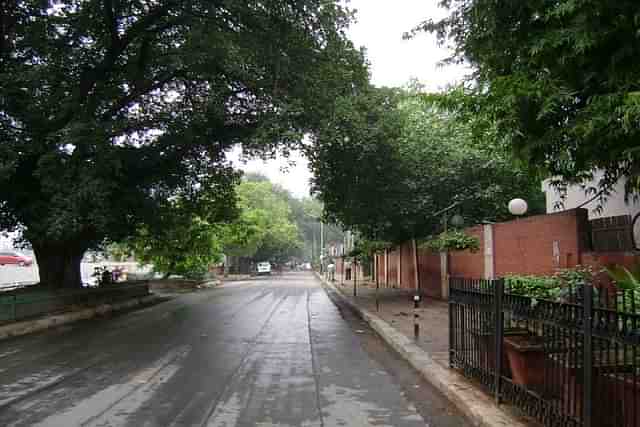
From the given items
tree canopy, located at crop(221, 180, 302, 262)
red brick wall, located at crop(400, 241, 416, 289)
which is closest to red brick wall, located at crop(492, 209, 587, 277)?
red brick wall, located at crop(400, 241, 416, 289)

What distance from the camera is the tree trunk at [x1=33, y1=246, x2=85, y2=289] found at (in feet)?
65.4

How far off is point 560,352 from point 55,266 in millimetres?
18720

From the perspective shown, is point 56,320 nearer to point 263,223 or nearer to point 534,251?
point 534,251

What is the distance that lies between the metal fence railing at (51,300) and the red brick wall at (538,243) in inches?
539

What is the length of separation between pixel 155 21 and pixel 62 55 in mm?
2897

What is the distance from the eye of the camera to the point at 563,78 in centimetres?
695

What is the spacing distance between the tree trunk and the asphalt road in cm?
560

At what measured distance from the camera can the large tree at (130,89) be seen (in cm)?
1562

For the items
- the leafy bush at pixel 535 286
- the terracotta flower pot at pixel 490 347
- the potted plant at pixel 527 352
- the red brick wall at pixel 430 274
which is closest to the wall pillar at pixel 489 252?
the red brick wall at pixel 430 274

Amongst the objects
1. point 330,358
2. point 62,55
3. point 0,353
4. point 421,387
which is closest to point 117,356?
point 0,353

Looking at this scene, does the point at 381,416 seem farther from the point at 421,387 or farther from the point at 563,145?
the point at 563,145

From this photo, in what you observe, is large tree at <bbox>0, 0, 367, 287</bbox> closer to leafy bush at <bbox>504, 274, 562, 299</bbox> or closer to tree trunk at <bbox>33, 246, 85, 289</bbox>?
tree trunk at <bbox>33, 246, 85, 289</bbox>

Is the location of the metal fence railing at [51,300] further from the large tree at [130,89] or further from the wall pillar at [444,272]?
the wall pillar at [444,272]

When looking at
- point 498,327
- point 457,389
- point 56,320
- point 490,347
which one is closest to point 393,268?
point 56,320
